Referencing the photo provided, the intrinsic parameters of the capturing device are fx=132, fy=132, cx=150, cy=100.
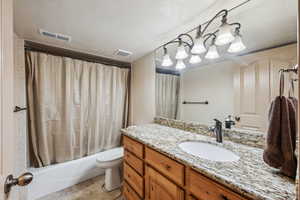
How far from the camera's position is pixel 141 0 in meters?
1.03

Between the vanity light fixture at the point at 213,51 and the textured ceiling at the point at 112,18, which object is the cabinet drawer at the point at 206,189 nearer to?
the vanity light fixture at the point at 213,51

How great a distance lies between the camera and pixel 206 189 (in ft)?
2.40

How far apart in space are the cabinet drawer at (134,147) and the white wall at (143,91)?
681mm

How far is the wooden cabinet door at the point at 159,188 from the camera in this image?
925 millimetres

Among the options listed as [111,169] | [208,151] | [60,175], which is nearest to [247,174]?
[208,151]

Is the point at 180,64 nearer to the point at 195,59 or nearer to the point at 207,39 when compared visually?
the point at 195,59

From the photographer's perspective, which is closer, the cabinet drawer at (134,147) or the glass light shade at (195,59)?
the cabinet drawer at (134,147)

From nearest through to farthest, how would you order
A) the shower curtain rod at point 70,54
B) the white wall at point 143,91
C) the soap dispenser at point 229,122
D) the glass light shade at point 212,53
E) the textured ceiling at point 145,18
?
the textured ceiling at point 145,18 → the soap dispenser at point 229,122 → the glass light shade at point 212,53 → the shower curtain rod at point 70,54 → the white wall at point 143,91

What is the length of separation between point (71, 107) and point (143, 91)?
3.80 feet

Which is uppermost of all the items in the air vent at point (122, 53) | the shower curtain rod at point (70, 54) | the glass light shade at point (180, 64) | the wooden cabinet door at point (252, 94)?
the air vent at point (122, 53)

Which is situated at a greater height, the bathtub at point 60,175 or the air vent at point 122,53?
the air vent at point 122,53

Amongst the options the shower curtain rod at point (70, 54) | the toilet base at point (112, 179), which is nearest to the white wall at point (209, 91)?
the toilet base at point (112, 179)

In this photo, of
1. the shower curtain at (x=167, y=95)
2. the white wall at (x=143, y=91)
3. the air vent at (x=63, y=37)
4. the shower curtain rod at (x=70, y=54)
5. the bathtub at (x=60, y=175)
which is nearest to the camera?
the air vent at (x=63, y=37)

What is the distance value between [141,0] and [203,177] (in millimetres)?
1302
